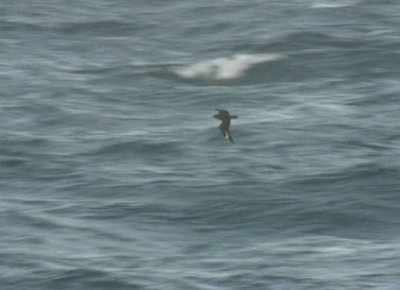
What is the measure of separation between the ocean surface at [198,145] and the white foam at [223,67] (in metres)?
0.10

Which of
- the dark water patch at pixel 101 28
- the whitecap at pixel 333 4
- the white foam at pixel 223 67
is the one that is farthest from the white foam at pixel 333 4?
the white foam at pixel 223 67

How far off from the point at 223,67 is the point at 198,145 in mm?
10034

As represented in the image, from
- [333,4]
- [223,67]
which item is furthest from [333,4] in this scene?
[223,67]

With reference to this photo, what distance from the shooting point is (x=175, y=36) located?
80.6m

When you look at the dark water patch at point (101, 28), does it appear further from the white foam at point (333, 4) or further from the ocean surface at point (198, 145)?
the white foam at point (333, 4)

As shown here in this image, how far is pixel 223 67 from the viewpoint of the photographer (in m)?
76.1

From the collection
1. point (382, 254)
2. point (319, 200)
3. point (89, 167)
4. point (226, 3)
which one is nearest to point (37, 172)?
point (89, 167)

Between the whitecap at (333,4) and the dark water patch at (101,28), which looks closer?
the dark water patch at (101,28)

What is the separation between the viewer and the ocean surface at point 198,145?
54.8 meters

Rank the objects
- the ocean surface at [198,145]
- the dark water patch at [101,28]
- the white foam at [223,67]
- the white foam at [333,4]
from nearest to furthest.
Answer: the ocean surface at [198,145] → the white foam at [223,67] → the dark water patch at [101,28] → the white foam at [333,4]

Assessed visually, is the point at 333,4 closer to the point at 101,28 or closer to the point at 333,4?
the point at 333,4

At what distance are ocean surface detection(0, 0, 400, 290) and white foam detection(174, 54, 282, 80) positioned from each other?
10 centimetres

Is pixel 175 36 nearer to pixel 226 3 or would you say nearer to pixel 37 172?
pixel 226 3

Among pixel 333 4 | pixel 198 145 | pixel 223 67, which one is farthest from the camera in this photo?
pixel 333 4
